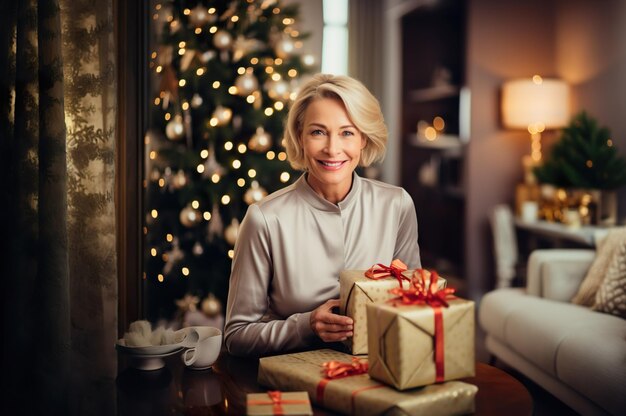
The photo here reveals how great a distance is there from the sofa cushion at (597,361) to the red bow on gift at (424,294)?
125 cm

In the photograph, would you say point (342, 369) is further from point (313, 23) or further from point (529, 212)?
point (313, 23)

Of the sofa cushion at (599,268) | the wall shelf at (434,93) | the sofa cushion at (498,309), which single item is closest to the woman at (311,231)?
the sofa cushion at (599,268)

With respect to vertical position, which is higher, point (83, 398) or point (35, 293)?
point (35, 293)

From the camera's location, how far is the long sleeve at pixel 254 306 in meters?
1.50

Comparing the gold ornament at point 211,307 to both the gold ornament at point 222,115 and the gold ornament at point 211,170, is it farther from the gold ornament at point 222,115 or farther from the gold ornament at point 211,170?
the gold ornament at point 222,115

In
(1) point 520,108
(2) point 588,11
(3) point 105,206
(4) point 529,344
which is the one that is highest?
(2) point 588,11

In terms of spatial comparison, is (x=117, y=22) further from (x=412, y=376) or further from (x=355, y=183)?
(x=412, y=376)

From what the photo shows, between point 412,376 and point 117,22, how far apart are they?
1.54m

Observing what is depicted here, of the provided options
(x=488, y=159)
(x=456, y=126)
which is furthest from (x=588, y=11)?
(x=456, y=126)

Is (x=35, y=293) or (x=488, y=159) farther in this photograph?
(x=488, y=159)

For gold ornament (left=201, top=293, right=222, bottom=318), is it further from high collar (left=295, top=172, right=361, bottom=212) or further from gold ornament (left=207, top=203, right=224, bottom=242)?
high collar (left=295, top=172, right=361, bottom=212)

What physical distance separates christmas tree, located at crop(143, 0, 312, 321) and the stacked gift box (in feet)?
7.53

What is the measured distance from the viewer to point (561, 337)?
2500 mm

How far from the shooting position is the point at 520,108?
450cm
